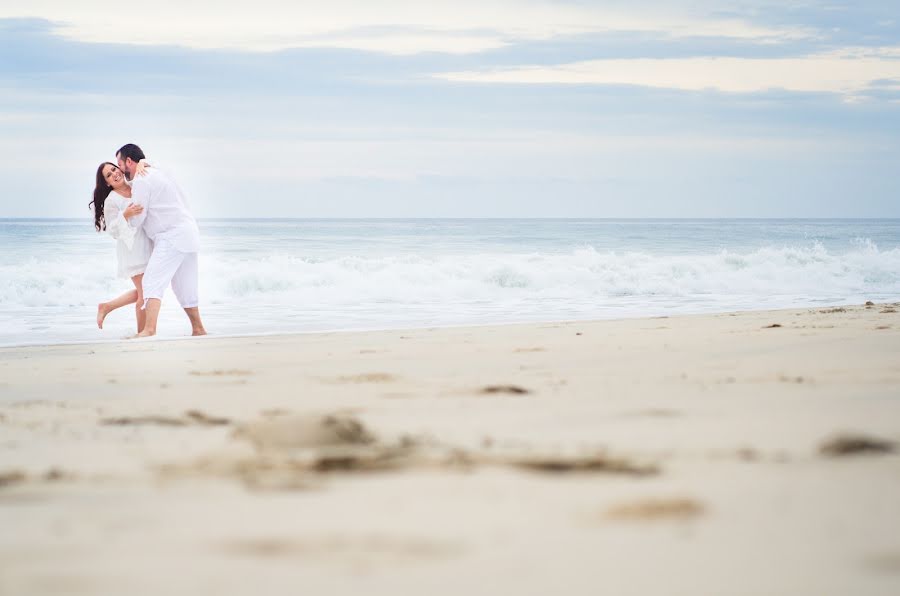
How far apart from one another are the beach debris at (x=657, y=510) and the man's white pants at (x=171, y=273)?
6173 millimetres

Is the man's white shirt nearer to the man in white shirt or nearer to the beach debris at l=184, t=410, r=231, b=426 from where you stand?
the man in white shirt

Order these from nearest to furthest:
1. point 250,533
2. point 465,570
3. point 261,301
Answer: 1. point 465,570
2. point 250,533
3. point 261,301

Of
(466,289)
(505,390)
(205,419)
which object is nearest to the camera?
(205,419)

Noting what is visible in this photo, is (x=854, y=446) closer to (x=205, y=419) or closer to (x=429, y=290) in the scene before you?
(x=205, y=419)

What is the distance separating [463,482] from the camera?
2289 millimetres

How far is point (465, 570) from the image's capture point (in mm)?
1704

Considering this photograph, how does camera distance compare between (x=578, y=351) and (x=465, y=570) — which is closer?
(x=465, y=570)

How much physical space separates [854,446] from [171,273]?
619cm

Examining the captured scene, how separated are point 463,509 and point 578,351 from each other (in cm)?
363

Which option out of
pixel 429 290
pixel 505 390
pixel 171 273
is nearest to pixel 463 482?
pixel 505 390

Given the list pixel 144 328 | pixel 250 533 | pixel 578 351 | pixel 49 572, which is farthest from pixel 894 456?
pixel 144 328

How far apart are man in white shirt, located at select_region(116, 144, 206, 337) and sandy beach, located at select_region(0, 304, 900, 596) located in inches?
122

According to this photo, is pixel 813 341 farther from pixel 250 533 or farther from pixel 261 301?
pixel 261 301

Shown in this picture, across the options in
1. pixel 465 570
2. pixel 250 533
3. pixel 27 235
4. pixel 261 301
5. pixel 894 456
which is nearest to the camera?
pixel 465 570
